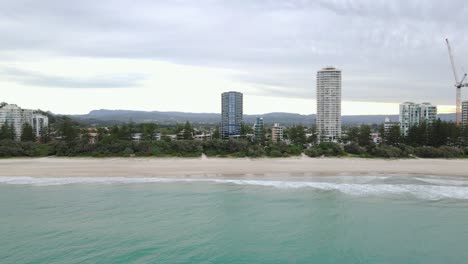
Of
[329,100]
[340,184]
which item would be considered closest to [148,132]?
[340,184]

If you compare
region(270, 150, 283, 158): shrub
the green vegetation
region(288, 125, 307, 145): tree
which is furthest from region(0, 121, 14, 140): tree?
region(288, 125, 307, 145): tree

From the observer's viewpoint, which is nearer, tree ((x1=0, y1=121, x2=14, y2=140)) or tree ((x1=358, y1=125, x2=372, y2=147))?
tree ((x1=0, y1=121, x2=14, y2=140))

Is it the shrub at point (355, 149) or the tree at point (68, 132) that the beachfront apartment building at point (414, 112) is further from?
the tree at point (68, 132)

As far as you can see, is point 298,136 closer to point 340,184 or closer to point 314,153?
point 314,153

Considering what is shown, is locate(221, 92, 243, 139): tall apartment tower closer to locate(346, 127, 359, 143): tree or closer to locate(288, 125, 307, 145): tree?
locate(288, 125, 307, 145): tree

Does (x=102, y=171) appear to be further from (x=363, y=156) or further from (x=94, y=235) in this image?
(x=363, y=156)

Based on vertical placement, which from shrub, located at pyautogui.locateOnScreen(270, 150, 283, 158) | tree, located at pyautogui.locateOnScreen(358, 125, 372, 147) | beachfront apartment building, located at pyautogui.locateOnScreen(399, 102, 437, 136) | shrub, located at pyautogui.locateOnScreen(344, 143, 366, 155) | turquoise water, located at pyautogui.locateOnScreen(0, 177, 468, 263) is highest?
beachfront apartment building, located at pyautogui.locateOnScreen(399, 102, 437, 136)
